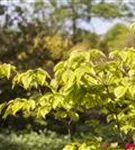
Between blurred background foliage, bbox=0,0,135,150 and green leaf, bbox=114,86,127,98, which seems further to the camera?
blurred background foliage, bbox=0,0,135,150

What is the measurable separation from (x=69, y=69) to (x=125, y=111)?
706 mm

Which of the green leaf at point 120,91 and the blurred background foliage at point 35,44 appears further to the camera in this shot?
the blurred background foliage at point 35,44

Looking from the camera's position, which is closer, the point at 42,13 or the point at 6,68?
the point at 6,68

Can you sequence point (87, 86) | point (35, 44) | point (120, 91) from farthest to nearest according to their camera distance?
point (35, 44)
point (87, 86)
point (120, 91)

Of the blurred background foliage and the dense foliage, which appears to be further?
the blurred background foliage

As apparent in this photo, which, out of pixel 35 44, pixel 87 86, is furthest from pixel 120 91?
pixel 35 44

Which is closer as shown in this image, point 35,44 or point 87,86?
point 87,86

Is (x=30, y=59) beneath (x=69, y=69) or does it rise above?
beneath

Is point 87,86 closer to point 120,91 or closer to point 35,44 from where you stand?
point 120,91

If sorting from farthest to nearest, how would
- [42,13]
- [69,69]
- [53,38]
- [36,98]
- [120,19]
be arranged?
[120,19]
[42,13]
[53,38]
[36,98]
[69,69]

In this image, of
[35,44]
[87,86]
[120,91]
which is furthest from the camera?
[35,44]

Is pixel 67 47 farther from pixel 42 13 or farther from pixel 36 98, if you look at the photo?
pixel 36 98

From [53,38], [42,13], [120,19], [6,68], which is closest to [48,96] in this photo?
[6,68]

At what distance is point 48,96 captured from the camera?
3293mm
